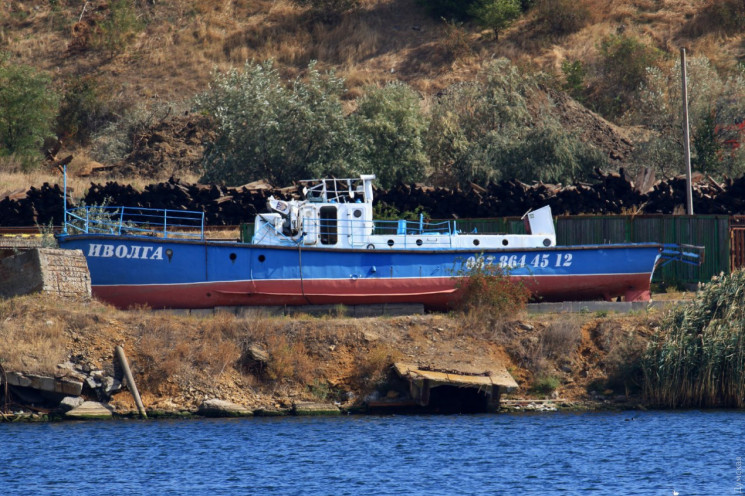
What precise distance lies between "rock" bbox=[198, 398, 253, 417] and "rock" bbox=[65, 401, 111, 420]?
226cm

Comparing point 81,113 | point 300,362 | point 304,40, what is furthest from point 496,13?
point 300,362

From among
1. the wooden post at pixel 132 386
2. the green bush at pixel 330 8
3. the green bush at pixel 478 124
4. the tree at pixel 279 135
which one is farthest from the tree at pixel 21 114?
the wooden post at pixel 132 386

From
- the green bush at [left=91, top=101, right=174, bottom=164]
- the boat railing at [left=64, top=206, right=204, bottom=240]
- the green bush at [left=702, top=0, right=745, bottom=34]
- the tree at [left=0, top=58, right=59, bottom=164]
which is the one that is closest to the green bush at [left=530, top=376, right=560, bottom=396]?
the boat railing at [left=64, top=206, right=204, bottom=240]

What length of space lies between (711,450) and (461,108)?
3453 centimetres

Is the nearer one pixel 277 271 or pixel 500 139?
pixel 277 271

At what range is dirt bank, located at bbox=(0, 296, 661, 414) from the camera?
1032 inches

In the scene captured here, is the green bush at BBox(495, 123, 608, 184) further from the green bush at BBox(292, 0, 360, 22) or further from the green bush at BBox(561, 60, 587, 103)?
the green bush at BBox(292, 0, 360, 22)

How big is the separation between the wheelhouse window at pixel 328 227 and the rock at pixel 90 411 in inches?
344

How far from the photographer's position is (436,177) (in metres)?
49.9

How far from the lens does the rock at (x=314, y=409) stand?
26.0 metres

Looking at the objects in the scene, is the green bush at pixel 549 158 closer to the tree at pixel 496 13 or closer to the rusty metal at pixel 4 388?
the tree at pixel 496 13

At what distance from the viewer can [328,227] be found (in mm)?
31469

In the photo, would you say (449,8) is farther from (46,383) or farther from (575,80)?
(46,383)

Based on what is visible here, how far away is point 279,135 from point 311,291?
725 inches
